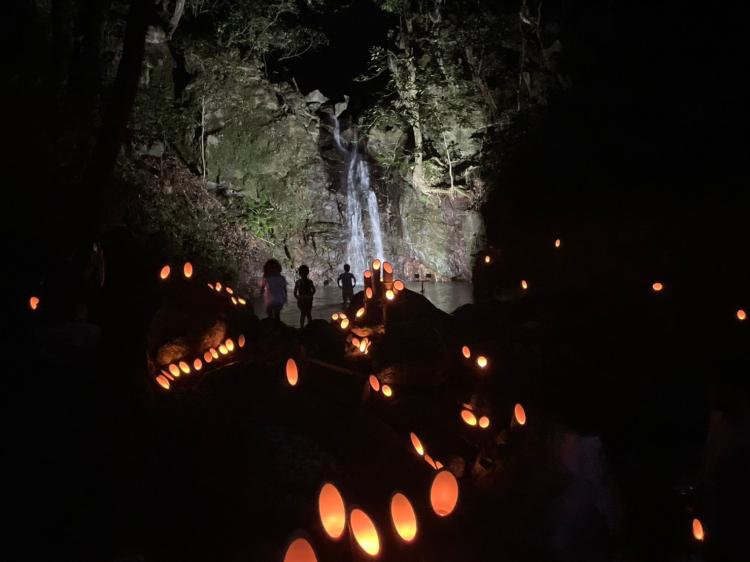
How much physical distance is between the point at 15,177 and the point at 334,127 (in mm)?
20366

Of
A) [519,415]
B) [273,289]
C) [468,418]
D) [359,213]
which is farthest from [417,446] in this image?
[359,213]

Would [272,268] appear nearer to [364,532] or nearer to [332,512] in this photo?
[332,512]

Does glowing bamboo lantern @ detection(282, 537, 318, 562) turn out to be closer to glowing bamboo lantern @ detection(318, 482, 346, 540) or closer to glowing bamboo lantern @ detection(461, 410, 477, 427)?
glowing bamboo lantern @ detection(318, 482, 346, 540)

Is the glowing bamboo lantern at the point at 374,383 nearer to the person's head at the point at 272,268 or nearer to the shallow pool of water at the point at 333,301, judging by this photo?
the person's head at the point at 272,268

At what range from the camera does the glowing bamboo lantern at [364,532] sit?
195cm

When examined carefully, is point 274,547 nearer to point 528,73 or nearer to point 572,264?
point 572,264

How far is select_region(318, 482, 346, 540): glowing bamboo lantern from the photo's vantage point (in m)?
2.04

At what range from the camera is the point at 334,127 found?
25688 mm

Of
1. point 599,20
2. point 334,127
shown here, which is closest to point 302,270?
point 599,20

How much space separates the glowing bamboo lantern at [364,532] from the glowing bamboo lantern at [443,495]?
699mm

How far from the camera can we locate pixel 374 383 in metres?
4.89

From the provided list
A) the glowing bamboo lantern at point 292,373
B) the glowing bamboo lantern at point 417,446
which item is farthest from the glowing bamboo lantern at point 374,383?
the glowing bamboo lantern at point 292,373

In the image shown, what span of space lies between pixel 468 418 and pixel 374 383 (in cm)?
114

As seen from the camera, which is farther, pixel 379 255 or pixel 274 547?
pixel 379 255
